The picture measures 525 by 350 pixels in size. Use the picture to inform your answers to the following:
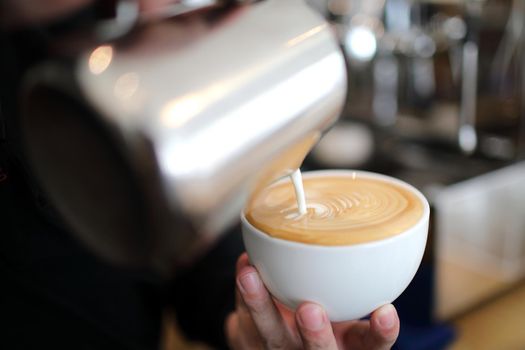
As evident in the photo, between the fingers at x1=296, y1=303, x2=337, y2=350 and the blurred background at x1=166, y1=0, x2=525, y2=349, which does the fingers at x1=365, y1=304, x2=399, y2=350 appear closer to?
the fingers at x1=296, y1=303, x2=337, y2=350

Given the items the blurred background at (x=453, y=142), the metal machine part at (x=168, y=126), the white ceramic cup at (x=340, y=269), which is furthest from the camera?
the blurred background at (x=453, y=142)

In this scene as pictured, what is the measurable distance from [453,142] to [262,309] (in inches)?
49.6

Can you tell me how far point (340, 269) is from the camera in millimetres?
443

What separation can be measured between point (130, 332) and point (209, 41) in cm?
48

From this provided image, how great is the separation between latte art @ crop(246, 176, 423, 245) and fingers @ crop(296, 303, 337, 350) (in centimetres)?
6

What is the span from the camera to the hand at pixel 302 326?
47 centimetres

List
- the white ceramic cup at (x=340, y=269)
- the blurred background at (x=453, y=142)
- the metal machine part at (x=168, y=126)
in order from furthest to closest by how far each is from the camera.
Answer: the blurred background at (x=453, y=142) → the white ceramic cup at (x=340, y=269) → the metal machine part at (x=168, y=126)

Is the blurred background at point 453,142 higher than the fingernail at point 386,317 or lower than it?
lower

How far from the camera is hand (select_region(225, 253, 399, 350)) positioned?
468 mm

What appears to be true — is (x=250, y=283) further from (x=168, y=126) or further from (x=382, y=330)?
(x=168, y=126)

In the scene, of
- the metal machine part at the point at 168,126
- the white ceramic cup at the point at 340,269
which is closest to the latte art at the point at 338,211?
the white ceramic cup at the point at 340,269

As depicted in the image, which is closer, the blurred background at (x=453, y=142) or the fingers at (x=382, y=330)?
the fingers at (x=382, y=330)

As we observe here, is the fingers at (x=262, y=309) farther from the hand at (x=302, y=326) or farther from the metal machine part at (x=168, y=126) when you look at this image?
the metal machine part at (x=168, y=126)

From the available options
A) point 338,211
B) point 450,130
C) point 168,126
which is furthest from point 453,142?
point 168,126
